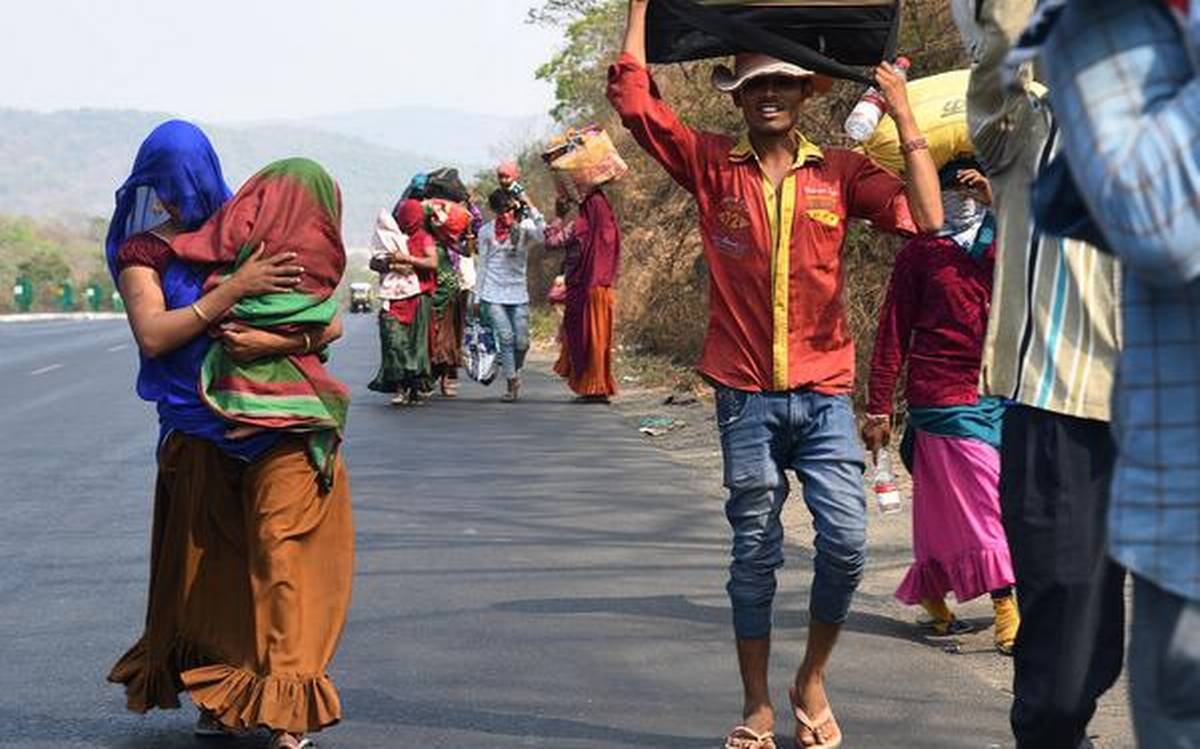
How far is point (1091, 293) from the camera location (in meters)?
4.55

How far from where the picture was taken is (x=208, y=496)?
6.16 meters

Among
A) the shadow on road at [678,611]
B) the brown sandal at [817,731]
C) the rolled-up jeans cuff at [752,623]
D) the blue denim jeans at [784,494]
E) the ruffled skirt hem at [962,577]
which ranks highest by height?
the blue denim jeans at [784,494]

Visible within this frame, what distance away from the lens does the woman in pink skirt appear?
7.25 metres

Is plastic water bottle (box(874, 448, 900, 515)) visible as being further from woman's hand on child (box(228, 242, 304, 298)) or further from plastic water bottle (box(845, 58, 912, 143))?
woman's hand on child (box(228, 242, 304, 298))

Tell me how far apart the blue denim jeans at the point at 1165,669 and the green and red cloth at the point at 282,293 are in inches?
141

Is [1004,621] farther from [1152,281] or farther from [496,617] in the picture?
[1152,281]

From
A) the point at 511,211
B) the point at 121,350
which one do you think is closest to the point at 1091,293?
the point at 511,211

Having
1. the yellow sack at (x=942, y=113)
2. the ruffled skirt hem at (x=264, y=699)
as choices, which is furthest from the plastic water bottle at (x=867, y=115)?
the ruffled skirt hem at (x=264, y=699)

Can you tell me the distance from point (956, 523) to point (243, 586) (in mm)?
2544

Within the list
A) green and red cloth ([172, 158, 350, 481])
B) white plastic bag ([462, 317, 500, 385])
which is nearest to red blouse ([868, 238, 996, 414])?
green and red cloth ([172, 158, 350, 481])

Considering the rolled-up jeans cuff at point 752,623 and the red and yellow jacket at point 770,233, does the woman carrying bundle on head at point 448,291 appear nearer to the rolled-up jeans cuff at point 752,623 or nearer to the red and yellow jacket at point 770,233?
the red and yellow jacket at point 770,233

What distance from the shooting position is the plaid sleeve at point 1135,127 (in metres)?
2.59

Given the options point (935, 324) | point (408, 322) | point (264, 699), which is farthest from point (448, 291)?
point (264, 699)

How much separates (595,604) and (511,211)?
12136 mm
